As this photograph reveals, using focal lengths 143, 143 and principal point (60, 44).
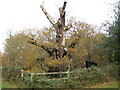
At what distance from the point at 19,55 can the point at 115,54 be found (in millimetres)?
14682

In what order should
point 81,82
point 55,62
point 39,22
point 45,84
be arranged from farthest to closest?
1. point 39,22
2. point 55,62
3. point 81,82
4. point 45,84

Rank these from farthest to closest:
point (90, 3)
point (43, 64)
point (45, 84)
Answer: point (90, 3), point (43, 64), point (45, 84)

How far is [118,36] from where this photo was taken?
7.09 meters

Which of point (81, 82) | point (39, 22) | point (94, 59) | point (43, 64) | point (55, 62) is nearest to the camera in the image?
point (81, 82)

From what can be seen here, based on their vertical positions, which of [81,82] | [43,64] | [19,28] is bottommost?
[81,82]

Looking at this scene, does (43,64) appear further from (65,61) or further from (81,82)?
(81,82)

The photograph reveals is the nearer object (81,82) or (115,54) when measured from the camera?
(115,54)

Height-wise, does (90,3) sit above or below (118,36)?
above

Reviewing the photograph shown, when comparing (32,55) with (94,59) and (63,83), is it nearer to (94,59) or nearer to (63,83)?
(94,59)

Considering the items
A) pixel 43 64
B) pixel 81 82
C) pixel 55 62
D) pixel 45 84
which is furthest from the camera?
pixel 43 64

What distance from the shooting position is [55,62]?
1077cm

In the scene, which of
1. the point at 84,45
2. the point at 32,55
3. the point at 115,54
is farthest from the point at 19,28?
the point at 115,54

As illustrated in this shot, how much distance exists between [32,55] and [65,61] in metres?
7.59

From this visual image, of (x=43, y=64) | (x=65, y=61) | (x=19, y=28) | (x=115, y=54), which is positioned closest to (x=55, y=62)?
(x=65, y=61)
